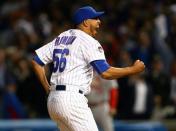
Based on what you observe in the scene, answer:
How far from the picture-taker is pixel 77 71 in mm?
7551

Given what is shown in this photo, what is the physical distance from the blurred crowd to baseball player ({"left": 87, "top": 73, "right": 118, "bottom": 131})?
4.06ft

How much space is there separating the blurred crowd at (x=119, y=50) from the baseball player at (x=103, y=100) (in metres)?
1.24

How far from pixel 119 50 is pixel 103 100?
8.69 feet

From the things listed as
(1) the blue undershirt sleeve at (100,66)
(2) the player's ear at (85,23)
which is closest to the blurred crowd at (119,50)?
(2) the player's ear at (85,23)

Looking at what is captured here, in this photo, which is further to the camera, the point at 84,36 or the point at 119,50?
the point at 119,50

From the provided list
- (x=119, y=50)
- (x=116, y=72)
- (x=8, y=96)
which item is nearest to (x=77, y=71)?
(x=116, y=72)

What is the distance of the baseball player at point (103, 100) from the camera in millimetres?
11734

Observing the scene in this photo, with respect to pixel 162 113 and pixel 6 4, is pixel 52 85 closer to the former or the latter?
pixel 162 113

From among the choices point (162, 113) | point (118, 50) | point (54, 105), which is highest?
point (54, 105)

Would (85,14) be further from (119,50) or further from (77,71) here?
(119,50)

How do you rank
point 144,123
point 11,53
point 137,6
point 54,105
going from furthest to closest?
point 137,6 → point 11,53 → point 144,123 → point 54,105

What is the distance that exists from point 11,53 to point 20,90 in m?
0.82

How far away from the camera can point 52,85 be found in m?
7.66

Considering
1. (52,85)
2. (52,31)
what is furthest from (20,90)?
(52,85)
